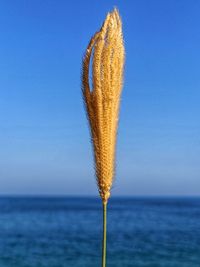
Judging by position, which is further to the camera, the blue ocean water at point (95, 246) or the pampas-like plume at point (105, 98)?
the blue ocean water at point (95, 246)

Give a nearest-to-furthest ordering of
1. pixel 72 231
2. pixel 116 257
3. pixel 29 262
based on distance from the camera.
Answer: pixel 29 262 < pixel 116 257 < pixel 72 231

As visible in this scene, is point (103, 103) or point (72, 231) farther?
point (72, 231)

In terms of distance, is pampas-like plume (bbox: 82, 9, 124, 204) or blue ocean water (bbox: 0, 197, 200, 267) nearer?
pampas-like plume (bbox: 82, 9, 124, 204)

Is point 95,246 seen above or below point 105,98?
below

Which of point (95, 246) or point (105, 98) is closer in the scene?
point (105, 98)

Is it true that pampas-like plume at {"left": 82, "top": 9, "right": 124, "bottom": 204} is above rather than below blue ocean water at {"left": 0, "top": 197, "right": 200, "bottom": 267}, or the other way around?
above

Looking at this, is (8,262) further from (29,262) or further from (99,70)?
(99,70)

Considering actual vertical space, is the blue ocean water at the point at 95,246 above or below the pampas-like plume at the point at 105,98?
below

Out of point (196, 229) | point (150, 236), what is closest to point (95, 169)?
point (150, 236)
